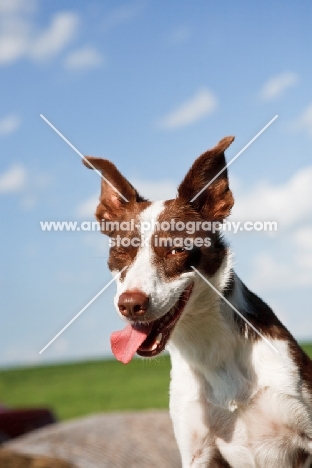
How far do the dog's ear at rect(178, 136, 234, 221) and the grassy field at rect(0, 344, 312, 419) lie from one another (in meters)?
8.45

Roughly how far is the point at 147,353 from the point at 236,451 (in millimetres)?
1318

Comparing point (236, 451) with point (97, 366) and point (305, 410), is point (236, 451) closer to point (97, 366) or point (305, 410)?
point (305, 410)

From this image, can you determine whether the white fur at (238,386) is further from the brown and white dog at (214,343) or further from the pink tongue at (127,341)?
the pink tongue at (127,341)

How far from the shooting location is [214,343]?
469 cm

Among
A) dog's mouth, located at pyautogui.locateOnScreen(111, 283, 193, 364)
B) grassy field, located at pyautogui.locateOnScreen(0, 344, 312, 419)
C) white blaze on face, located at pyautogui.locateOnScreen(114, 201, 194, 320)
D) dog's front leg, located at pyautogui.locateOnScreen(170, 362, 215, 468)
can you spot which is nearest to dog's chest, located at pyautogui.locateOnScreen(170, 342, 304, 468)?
dog's front leg, located at pyautogui.locateOnScreen(170, 362, 215, 468)

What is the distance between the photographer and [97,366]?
972 inches

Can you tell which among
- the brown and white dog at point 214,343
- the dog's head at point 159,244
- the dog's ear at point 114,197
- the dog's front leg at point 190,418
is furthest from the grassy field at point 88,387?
the dog's head at point 159,244

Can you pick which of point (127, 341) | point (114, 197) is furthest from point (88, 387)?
point (127, 341)

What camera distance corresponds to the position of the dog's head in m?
3.93

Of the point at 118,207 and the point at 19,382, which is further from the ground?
the point at 118,207

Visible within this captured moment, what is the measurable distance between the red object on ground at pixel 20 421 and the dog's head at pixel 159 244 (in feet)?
23.8

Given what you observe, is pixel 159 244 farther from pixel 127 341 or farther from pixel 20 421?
pixel 20 421

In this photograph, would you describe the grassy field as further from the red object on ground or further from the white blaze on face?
the white blaze on face

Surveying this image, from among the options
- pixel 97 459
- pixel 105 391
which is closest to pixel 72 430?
pixel 97 459
